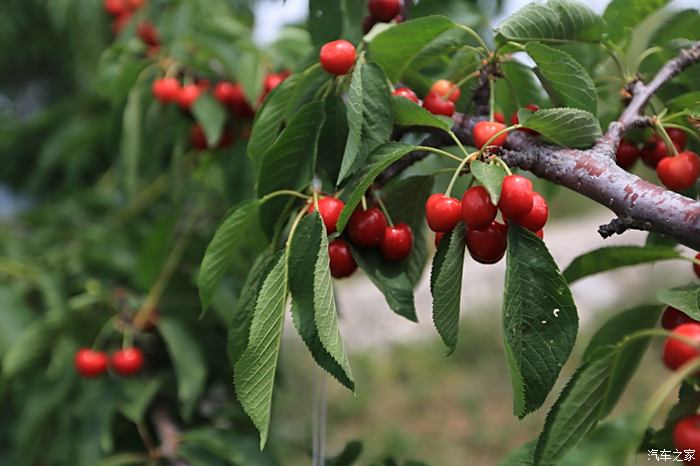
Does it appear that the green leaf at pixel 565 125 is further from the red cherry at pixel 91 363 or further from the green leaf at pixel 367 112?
the red cherry at pixel 91 363

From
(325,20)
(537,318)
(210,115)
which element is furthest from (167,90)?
(537,318)

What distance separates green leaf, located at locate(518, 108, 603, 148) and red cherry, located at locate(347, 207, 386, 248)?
189 millimetres

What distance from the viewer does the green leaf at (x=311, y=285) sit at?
73cm

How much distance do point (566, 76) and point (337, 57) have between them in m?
0.26

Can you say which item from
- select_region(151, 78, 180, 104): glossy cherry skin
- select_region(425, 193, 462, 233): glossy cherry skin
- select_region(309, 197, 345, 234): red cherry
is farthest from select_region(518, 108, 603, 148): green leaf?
select_region(151, 78, 180, 104): glossy cherry skin

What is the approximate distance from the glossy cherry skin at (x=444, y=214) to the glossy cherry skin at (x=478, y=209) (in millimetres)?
33

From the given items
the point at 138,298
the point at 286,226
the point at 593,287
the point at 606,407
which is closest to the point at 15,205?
the point at 138,298

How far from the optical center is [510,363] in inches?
26.1

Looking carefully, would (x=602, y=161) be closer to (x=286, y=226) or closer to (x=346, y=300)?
(x=286, y=226)

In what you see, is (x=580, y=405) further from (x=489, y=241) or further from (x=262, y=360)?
(x=262, y=360)

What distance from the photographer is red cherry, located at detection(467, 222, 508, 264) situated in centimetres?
73

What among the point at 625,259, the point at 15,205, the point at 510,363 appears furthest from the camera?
the point at 15,205

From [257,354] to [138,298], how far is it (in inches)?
42.9

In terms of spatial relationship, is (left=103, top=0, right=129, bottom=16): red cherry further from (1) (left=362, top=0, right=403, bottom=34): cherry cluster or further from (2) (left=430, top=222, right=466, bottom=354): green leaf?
(2) (left=430, top=222, right=466, bottom=354): green leaf
